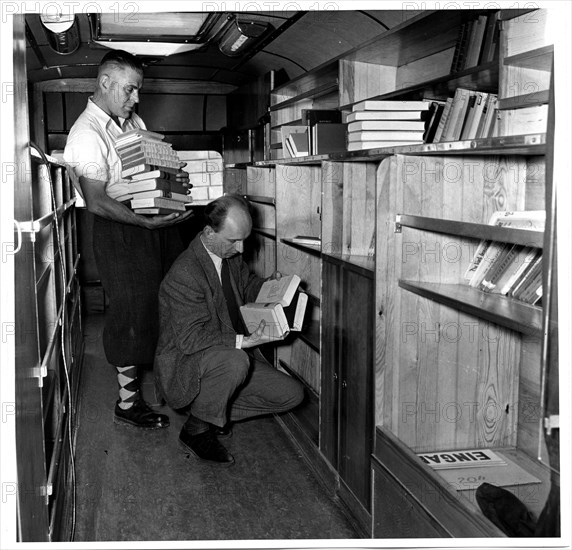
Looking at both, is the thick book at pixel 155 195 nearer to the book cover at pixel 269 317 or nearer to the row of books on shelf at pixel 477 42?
the book cover at pixel 269 317

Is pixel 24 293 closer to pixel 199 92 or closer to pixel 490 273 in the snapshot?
pixel 490 273

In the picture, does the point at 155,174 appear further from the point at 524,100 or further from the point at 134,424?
the point at 524,100

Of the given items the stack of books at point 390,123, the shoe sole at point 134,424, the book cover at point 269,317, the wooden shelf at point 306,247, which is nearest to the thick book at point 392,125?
the stack of books at point 390,123

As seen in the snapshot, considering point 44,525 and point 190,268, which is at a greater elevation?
point 190,268

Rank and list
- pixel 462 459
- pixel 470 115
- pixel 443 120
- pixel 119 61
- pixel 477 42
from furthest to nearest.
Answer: pixel 119 61, pixel 443 120, pixel 470 115, pixel 477 42, pixel 462 459

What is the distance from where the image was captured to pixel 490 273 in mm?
2650

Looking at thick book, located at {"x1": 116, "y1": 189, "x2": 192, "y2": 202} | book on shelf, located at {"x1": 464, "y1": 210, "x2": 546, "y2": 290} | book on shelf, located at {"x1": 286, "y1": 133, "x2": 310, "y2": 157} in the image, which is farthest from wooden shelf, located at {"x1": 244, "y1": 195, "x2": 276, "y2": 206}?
book on shelf, located at {"x1": 464, "y1": 210, "x2": 546, "y2": 290}

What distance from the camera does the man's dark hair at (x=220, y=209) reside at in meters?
3.75

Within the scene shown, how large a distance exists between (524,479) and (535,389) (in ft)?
1.13

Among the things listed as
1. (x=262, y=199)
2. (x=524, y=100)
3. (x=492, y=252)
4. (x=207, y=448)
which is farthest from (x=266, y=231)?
(x=524, y=100)

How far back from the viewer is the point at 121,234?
4.06m

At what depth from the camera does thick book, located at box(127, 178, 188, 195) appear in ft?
12.4

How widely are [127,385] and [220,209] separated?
49.5 inches

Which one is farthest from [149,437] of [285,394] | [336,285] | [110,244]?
[336,285]
